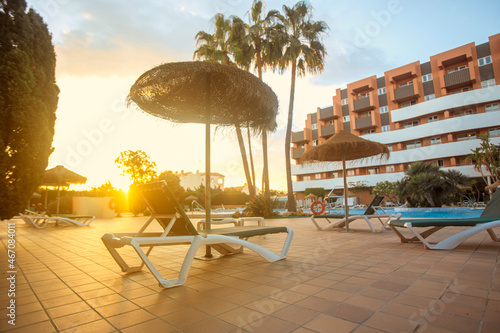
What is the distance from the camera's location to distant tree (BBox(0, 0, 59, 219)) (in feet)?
16.1

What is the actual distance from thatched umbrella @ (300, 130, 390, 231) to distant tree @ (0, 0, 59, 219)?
20.5ft

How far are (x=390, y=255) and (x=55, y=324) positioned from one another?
3821mm

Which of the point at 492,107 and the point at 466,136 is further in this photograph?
the point at 466,136

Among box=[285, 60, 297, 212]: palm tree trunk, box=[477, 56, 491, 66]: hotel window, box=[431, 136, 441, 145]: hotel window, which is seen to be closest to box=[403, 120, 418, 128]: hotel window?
box=[431, 136, 441, 145]: hotel window

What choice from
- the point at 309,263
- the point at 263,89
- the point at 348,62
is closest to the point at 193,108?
the point at 263,89

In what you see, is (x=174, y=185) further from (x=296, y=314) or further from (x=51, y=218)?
(x=296, y=314)

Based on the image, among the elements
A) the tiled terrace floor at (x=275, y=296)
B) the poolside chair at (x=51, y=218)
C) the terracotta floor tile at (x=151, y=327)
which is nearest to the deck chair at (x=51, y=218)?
the poolside chair at (x=51, y=218)

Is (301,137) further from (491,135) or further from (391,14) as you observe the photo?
(391,14)

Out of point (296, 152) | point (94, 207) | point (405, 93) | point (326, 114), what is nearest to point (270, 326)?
point (94, 207)

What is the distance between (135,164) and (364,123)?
91.2 feet

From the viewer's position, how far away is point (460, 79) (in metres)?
28.0

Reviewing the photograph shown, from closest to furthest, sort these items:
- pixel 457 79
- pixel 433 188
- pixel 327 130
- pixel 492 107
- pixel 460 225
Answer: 1. pixel 460 225
2. pixel 433 188
3. pixel 492 107
4. pixel 457 79
5. pixel 327 130

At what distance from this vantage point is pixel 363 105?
3534 centimetres

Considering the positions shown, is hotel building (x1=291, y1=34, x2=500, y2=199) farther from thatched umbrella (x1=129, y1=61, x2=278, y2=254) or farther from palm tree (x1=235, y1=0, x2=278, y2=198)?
thatched umbrella (x1=129, y1=61, x2=278, y2=254)
